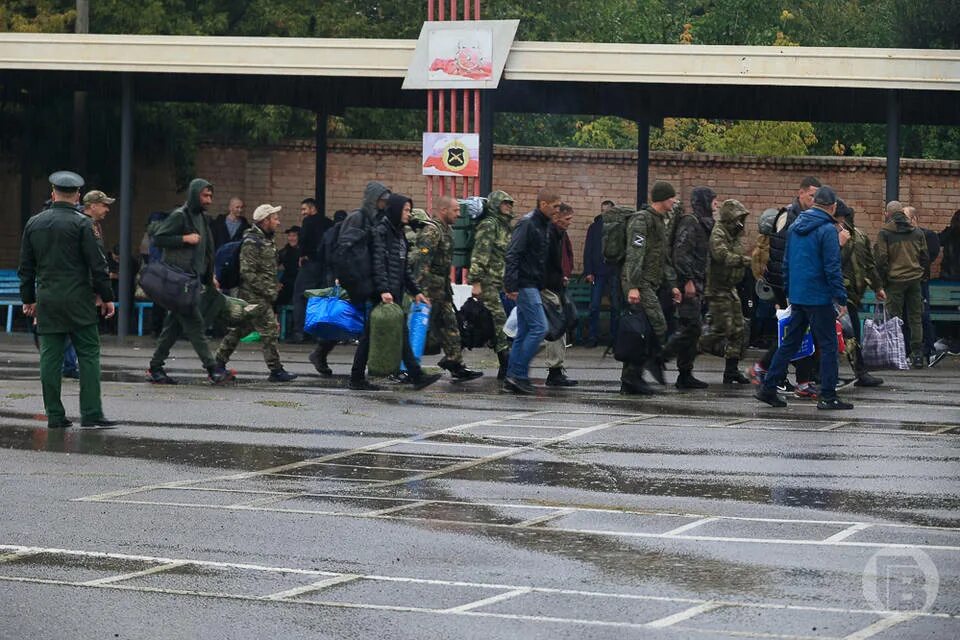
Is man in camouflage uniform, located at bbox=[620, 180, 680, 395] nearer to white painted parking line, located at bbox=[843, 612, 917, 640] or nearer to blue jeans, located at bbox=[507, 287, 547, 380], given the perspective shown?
blue jeans, located at bbox=[507, 287, 547, 380]

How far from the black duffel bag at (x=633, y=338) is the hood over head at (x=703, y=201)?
1.51 meters

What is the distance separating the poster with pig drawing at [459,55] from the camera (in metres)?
21.5

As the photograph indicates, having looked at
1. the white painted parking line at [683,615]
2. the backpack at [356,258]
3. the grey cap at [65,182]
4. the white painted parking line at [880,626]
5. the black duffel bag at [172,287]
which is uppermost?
the grey cap at [65,182]

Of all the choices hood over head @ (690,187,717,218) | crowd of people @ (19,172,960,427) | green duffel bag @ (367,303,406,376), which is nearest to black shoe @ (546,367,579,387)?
crowd of people @ (19,172,960,427)

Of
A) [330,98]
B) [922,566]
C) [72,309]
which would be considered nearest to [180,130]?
[330,98]

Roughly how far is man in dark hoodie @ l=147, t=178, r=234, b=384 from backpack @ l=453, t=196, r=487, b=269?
249cm

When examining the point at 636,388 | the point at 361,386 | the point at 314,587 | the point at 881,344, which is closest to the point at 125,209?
the point at 361,386

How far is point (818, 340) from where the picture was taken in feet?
46.6

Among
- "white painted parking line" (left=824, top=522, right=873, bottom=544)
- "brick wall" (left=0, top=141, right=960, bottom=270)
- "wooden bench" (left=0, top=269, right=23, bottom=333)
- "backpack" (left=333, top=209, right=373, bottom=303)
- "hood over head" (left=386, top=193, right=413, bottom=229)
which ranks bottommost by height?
"white painted parking line" (left=824, top=522, right=873, bottom=544)

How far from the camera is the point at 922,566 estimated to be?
800 centimetres

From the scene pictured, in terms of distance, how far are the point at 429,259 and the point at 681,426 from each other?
391cm

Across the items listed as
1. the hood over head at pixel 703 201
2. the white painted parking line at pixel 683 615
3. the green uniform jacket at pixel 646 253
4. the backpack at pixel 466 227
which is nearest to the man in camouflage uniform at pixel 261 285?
the backpack at pixel 466 227

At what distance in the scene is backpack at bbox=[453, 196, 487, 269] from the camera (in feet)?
54.9

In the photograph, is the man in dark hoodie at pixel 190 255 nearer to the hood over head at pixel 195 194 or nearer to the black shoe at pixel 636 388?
the hood over head at pixel 195 194
